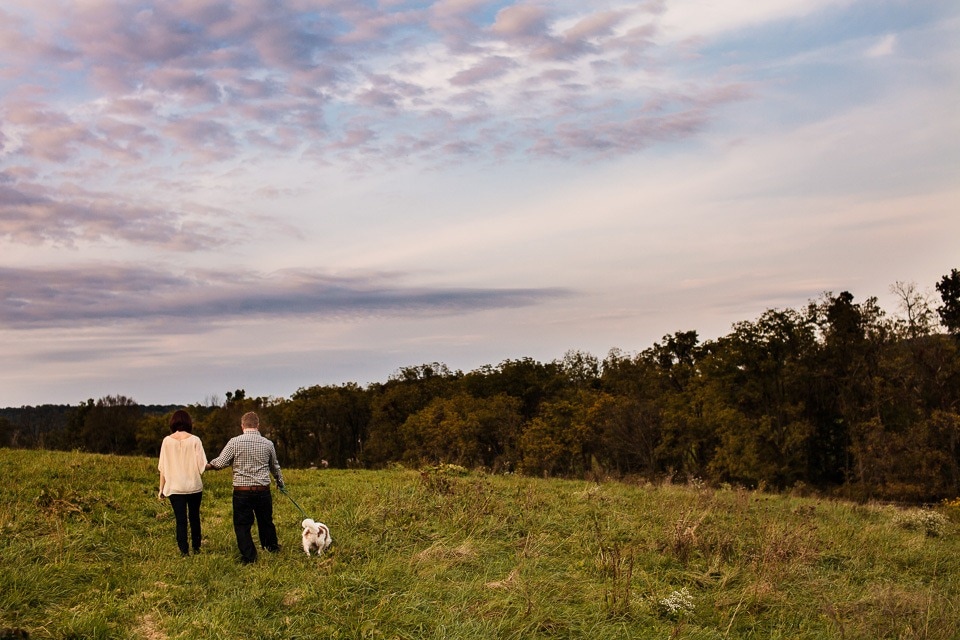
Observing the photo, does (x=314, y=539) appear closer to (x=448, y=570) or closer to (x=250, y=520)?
(x=250, y=520)

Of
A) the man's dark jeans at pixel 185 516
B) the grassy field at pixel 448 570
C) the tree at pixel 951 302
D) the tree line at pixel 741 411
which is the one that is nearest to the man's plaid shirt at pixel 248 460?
the man's dark jeans at pixel 185 516

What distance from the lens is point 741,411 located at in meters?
50.0

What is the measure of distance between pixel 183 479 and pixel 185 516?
52cm

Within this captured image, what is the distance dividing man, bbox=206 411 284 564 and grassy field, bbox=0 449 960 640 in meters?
0.32

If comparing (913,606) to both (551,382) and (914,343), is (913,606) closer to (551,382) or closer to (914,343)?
(914,343)

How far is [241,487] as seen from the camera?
990 cm

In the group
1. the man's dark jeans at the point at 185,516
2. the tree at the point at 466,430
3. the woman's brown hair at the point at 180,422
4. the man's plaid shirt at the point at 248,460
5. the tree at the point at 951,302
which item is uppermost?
the tree at the point at 951,302

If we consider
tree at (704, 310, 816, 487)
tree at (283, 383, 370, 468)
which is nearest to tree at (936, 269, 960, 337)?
tree at (704, 310, 816, 487)

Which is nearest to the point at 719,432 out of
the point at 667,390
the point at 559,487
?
the point at 667,390

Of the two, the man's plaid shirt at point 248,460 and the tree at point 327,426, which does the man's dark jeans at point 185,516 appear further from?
the tree at point 327,426

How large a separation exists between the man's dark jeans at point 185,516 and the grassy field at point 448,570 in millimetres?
156

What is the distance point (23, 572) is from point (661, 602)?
7.33 metres

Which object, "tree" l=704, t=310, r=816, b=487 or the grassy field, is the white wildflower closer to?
the grassy field

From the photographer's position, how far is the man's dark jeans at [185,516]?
9.97 metres
